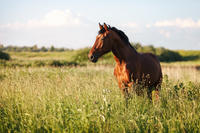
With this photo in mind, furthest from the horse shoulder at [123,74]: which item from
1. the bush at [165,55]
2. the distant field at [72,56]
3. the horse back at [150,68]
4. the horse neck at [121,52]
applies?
the bush at [165,55]

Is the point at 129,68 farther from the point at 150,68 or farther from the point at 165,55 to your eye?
the point at 165,55

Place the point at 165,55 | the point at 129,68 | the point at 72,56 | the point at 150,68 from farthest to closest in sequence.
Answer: the point at 165,55
the point at 72,56
the point at 150,68
the point at 129,68

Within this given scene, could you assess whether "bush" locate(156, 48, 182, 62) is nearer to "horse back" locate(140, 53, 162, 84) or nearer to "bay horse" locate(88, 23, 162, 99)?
"horse back" locate(140, 53, 162, 84)

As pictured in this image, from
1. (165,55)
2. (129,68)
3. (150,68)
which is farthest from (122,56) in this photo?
(165,55)

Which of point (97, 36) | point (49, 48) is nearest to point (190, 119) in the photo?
point (97, 36)

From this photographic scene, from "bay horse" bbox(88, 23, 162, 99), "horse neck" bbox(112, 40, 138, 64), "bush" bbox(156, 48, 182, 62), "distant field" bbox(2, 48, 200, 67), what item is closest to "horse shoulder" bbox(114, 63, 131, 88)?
"bay horse" bbox(88, 23, 162, 99)

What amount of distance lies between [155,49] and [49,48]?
2433 cm

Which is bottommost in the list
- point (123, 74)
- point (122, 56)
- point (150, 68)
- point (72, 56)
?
point (123, 74)

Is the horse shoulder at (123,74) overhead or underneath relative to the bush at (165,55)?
underneath

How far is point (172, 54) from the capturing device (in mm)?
30375

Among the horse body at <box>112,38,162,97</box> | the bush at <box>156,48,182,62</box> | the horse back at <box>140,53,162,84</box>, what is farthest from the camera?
the bush at <box>156,48,182,62</box>

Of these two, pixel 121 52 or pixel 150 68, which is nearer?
pixel 121 52

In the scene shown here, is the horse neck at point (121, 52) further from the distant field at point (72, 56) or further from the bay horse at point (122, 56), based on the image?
the distant field at point (72, 56)

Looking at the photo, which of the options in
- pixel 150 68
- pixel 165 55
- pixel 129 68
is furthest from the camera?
pixel 165 55
